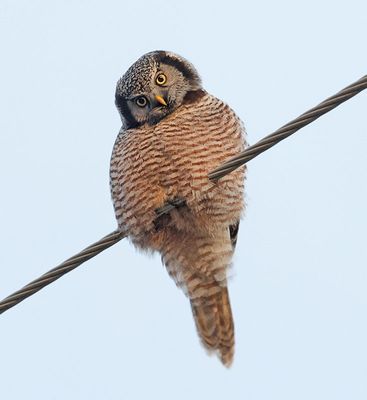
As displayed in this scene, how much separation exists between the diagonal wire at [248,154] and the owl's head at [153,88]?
188 centimetres

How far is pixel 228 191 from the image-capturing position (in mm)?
6734

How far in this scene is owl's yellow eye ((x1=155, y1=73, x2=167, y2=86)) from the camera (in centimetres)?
747

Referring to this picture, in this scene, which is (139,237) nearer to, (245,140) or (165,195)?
(165,195)

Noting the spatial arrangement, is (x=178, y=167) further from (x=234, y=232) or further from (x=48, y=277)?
(x=48, y=277)

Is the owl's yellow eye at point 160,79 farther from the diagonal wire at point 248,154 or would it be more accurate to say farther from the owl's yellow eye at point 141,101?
the diagonal wire at point 248,154

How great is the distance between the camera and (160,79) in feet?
24.7

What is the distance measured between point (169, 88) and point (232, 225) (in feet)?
3.94

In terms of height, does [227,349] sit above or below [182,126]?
below

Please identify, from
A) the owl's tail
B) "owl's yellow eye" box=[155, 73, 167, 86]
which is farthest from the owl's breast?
the owl's tail

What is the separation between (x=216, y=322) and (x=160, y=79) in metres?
1.87

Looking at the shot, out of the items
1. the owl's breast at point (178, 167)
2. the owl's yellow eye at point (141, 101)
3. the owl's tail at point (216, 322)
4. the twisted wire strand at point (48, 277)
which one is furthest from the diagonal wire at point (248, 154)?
the owl's yellow eye at point (141, 101)

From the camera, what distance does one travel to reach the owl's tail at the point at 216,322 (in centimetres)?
712

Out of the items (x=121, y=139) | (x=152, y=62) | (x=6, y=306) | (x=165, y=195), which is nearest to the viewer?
(x=6, y=306)

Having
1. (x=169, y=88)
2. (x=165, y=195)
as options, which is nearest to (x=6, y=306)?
(x=165, y=195)
